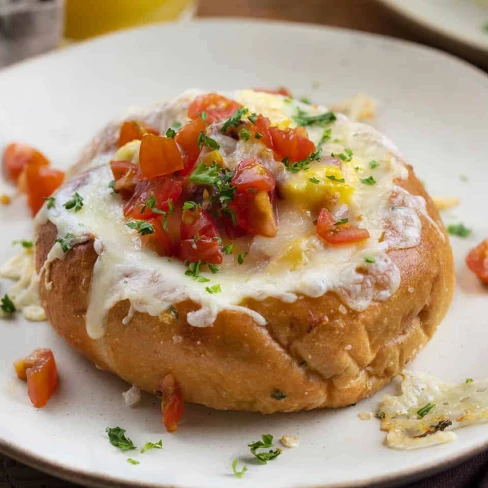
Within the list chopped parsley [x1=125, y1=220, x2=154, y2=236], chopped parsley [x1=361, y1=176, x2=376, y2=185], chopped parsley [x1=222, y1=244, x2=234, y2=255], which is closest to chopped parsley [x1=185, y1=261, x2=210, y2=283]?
chopped parsley [x1=222, y1=244, x2=234, y2=255]

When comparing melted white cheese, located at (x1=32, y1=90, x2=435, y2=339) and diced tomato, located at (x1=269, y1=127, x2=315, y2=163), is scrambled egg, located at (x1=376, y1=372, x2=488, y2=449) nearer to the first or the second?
melted white cheese, located at (x1=32, y1=90, x2=435, y2=339)

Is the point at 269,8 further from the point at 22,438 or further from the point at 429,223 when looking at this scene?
the point at 22,438

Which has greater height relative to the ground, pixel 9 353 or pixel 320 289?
pixel 320 289

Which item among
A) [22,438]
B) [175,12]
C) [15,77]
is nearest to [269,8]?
[175,12]

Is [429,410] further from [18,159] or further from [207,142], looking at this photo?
[18,159]

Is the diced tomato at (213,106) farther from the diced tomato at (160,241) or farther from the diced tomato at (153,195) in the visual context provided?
the diced tomato at (160,241)

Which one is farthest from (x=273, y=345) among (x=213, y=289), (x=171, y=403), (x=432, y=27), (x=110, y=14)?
(x=110, y=14)
